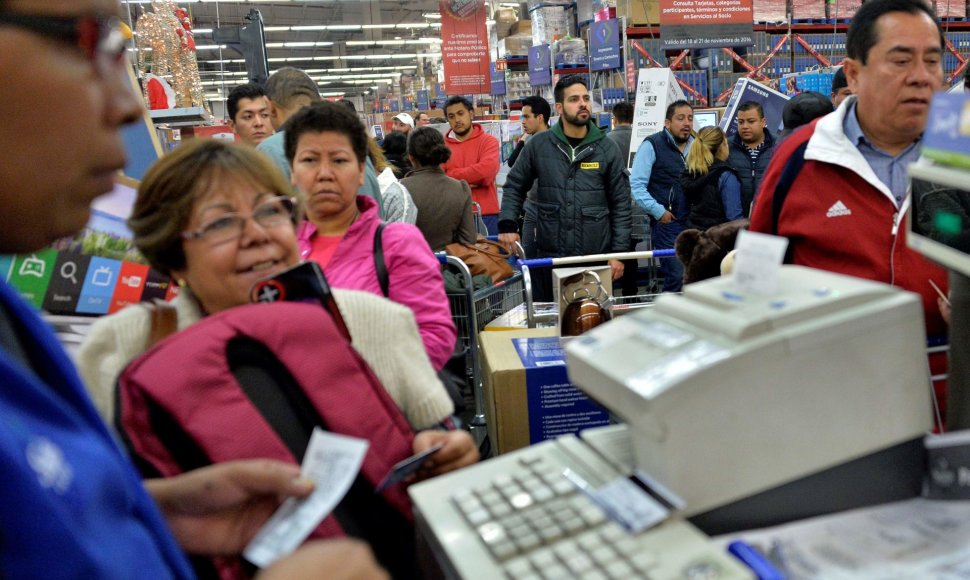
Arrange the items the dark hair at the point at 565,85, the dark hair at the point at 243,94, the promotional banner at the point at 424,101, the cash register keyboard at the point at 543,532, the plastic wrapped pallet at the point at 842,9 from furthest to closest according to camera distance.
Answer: the promotional banner at the point at 424,101
the plastic wrapped pallet at the point at 842,9
the dark hair at the point at 565,85
the dark hair at the point at 243,94
the cash register keyboard at the point at 543,532

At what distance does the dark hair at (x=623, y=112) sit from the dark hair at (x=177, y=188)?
19.3 feet

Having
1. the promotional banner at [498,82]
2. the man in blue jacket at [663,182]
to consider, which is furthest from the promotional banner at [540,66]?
the man in blue jacket at [663,182]

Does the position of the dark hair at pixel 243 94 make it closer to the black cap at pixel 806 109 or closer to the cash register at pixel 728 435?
the black cap at pixel 806 109

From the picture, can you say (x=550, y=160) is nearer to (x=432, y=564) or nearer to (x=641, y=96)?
(x=641, y=96)

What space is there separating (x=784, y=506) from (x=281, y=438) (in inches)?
28.4

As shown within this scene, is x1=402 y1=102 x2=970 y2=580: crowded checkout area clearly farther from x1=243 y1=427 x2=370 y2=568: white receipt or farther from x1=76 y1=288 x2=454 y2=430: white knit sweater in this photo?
x1=76 y1=288 x2=454 y2=430: white knit sweater

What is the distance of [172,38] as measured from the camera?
364 centimetres

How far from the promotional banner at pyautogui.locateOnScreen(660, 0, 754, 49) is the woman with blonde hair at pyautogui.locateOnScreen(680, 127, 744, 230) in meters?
2.71

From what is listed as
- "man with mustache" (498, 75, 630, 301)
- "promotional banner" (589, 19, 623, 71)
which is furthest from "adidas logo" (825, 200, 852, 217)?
"promotional banner" (589, 19, 623, 71)

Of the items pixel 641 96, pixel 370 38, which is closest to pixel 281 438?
pixel 641 96

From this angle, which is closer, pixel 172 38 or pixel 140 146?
pixel 140 146

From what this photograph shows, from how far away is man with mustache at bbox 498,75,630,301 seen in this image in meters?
4.66

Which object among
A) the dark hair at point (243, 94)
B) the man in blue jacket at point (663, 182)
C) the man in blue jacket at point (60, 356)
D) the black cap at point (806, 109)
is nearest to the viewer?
the man in blue jacket at point (60, 356)

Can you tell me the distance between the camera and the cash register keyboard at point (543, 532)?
82cm
